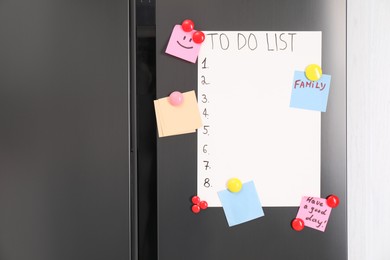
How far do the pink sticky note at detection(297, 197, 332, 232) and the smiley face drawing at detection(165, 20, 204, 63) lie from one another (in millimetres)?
415

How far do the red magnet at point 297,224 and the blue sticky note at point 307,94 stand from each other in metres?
0.26

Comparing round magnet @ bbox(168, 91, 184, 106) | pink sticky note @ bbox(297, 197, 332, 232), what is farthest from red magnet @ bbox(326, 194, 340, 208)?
round magnet @ bbox(168, 91, 184, 106)

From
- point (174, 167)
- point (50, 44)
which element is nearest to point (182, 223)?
point (174, 167)

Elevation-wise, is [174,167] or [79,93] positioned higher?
[79,93]

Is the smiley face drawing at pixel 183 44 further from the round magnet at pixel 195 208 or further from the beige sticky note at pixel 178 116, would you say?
the round magnet at pixel 195 208

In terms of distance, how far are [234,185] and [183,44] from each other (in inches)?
13.4

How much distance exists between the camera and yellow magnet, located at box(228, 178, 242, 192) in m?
0.75

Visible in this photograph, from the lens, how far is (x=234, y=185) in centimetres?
75

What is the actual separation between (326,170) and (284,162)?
98 mm
